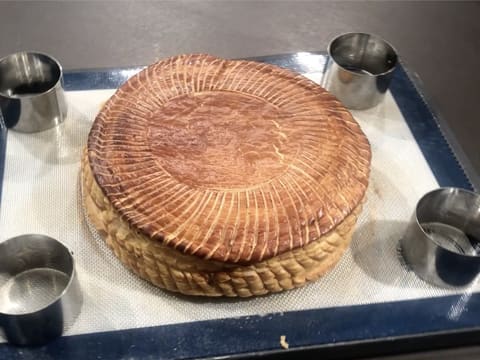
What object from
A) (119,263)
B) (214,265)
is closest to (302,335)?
(214,265)

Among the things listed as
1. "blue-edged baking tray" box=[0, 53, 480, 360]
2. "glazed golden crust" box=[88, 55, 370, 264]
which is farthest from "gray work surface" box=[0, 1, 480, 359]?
"blue-edged baking tray" box=[0, 53, 480, 360]

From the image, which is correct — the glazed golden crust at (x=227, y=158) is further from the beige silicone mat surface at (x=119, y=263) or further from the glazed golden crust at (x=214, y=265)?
the beige silicone mat surface at (x=119, y=263)

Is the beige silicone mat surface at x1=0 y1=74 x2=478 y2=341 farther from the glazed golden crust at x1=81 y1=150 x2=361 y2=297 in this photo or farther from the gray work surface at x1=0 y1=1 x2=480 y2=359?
the gray work surface at x1=0 y1=1 x2=480 y2=359

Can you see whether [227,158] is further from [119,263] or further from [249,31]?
[249,31]

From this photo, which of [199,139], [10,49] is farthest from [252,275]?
[10,49]

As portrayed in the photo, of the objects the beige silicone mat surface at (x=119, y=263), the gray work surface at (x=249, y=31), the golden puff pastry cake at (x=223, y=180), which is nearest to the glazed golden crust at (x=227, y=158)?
the golden puff pastry cake at (x=223, y=180)

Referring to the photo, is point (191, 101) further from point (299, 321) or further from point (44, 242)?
point (299, 321)

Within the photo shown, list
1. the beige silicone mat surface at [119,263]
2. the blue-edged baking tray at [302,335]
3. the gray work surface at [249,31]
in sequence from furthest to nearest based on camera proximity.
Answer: the gray work surface at [249,31]
the beige silicone mat surface at [119,263]
the blue-edged baking tray at [302,335]
